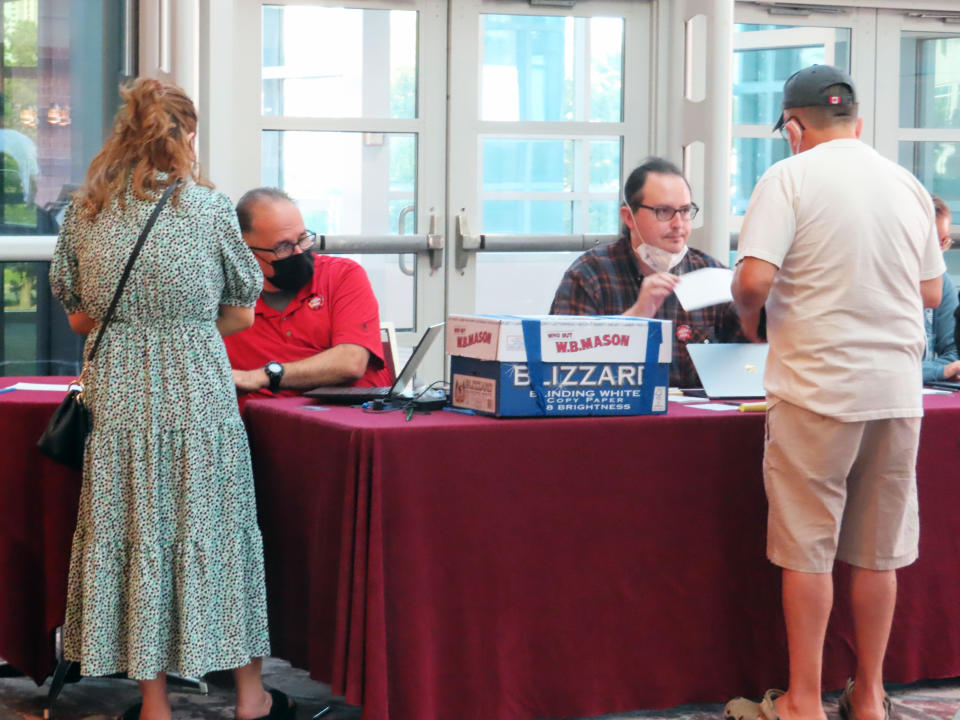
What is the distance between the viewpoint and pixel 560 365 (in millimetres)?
2525

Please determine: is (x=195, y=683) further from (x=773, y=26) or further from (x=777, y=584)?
(x=773, y=26)

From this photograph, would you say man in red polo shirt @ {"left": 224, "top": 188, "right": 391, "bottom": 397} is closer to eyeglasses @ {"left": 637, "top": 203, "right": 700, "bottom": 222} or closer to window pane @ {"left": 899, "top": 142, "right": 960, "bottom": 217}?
eyeglasses @ {"left": 637, "top": 203, "right": 700, "bottom": 222}

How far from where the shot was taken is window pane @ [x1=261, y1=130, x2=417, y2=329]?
5086 millimetres

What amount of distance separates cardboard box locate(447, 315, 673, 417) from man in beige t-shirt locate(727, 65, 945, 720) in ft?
0.76

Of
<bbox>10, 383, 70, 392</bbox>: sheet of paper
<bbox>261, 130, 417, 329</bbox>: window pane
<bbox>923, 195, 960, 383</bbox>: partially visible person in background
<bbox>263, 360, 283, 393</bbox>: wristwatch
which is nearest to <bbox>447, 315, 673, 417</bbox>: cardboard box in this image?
<bbox>263, 360, 283, 393</bbox>: wristwatch

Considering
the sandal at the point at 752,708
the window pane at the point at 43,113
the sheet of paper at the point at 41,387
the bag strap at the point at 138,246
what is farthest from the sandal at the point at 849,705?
the window pane at the point at 43,113

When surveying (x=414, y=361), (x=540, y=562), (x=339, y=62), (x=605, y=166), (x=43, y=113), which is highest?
(x=339, y=62)

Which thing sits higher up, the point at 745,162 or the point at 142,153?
the point at 745,162

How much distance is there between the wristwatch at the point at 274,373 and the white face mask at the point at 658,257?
A: 1021 millimetres

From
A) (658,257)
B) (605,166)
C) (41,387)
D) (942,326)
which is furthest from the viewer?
(605,166)

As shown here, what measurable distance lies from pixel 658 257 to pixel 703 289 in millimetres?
449

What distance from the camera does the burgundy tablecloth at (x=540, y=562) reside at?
2381mm

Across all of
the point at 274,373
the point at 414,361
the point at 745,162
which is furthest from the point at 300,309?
the point at 745,162

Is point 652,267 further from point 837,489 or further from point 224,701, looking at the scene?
point 224,701
